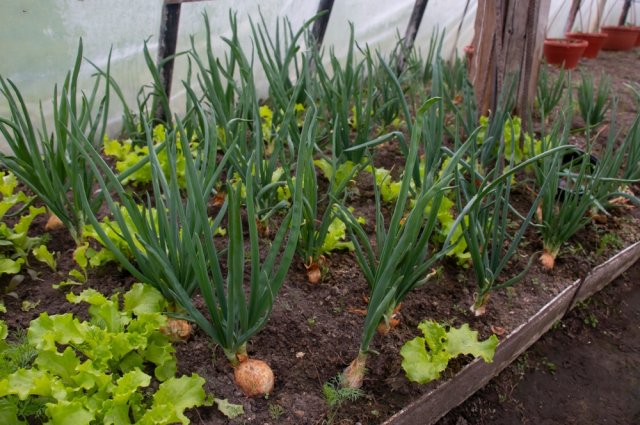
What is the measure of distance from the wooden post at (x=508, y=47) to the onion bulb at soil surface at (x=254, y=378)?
1584 mm

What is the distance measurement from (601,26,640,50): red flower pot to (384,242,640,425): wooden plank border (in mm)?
4976

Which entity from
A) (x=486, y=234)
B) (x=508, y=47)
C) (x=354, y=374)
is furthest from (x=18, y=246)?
(x=508, y=47)

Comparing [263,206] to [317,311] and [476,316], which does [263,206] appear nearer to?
[317,311]

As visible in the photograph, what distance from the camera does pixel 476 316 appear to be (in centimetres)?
171

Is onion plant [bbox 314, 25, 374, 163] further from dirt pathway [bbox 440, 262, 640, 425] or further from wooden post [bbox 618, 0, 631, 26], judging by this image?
wooden post [bbox 618, 0, 631, 26]

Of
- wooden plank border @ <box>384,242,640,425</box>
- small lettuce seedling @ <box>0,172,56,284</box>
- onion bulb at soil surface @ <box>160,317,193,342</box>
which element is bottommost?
wooden plank border @ <box>384,242,640,425</box>

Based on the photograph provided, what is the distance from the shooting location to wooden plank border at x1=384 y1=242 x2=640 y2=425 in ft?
4.72

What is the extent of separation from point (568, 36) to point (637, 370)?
15.8 ft

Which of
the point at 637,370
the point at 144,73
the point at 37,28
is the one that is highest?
the point at 37,28

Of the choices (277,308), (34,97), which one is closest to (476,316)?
(277,308)

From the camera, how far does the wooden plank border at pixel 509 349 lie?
1438mm

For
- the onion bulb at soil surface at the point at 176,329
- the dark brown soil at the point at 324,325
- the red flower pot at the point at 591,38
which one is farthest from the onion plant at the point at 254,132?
the red flower pot at the point at 591,38

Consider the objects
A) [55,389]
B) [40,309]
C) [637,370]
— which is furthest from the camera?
[637,370]

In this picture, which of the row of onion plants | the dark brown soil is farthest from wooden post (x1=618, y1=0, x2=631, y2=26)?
the dark brown soil
